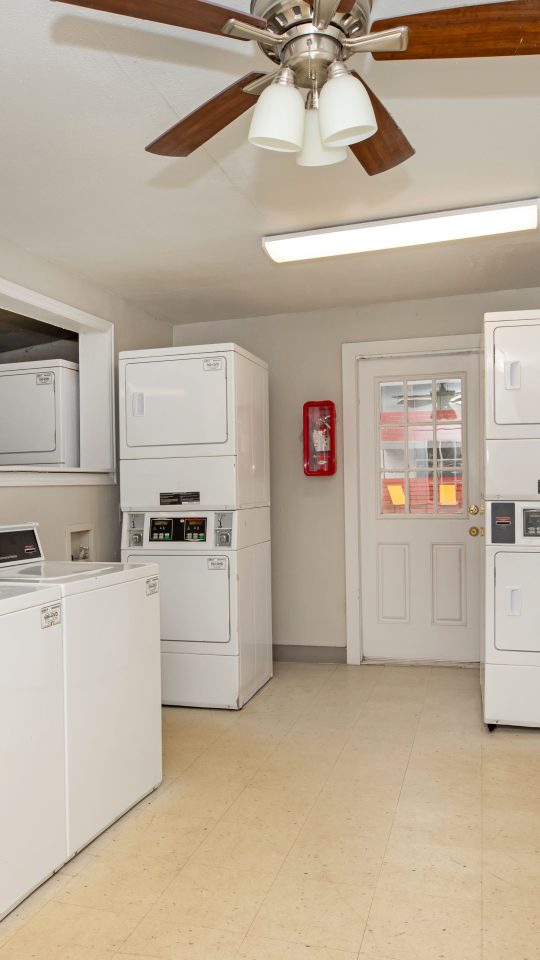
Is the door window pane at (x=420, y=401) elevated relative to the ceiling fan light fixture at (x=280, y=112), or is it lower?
lower

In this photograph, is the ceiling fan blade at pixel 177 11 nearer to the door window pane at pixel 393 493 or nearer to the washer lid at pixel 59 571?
the washer lid at pixel 59 571

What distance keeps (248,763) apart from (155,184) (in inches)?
98.5

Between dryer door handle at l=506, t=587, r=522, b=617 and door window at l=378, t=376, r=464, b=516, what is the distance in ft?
4.15

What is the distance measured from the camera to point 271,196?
120 inches

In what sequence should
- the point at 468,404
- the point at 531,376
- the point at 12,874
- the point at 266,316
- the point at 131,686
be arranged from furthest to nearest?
the point at 266,316, the point at 468,404, the point at 531,376, the point at 131,686, the point at 12,874

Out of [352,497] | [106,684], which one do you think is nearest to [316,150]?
[106,684]

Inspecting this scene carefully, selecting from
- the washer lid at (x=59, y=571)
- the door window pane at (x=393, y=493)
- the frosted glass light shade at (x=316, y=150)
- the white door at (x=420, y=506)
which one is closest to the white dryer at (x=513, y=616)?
the white door at (x=420, y=506)

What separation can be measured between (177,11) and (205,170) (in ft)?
4.29

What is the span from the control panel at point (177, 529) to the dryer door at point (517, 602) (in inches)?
62.5

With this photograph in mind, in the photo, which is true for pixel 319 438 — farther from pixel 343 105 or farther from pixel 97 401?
pixel 343 105

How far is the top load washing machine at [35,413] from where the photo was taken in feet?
14.1

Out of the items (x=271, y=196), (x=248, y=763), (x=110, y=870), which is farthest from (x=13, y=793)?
(x=271, y=196)

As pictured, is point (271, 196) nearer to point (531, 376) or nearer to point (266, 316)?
point (531, 376)

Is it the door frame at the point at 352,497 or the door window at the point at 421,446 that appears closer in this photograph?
the door window at the point at 421,446
